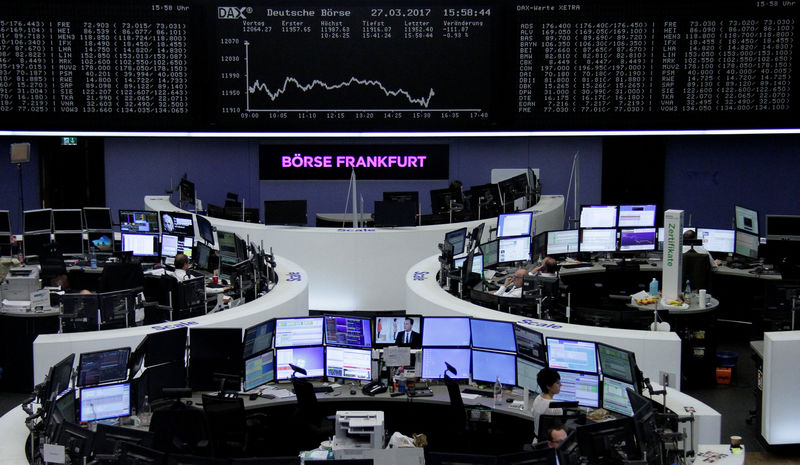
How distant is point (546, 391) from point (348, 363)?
5.75 ft

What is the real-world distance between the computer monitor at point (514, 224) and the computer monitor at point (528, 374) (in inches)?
180

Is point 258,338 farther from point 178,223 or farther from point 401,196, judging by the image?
point 401,196

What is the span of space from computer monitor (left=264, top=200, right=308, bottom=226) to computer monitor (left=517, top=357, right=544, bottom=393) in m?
5.95

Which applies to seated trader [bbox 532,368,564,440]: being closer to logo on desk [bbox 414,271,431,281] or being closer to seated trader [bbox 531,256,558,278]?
logo on desk [bbox 414,271,431,281]

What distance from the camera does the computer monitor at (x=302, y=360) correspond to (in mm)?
8430

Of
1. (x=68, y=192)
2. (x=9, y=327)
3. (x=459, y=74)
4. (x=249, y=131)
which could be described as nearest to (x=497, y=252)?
(x=459, y=74)

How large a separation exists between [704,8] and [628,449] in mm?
8463

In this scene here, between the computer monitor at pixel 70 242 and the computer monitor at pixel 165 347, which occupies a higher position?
the computer monitor at pixel 70 242

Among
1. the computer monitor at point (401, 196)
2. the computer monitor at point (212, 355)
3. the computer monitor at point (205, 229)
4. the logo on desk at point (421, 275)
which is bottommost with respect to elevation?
the computer monitor at point (212, 355)

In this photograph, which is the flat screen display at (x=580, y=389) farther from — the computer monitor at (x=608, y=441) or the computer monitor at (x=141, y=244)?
the computer monitor at (x=141, y=244)

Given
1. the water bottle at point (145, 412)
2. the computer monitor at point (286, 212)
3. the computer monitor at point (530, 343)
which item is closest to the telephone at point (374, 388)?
the computer monitor at point (530, 343)

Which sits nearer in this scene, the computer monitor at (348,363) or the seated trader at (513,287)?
the computer monitor at (348,363)

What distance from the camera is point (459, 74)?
535 inches

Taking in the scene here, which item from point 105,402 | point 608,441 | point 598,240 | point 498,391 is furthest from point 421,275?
point 608,441
